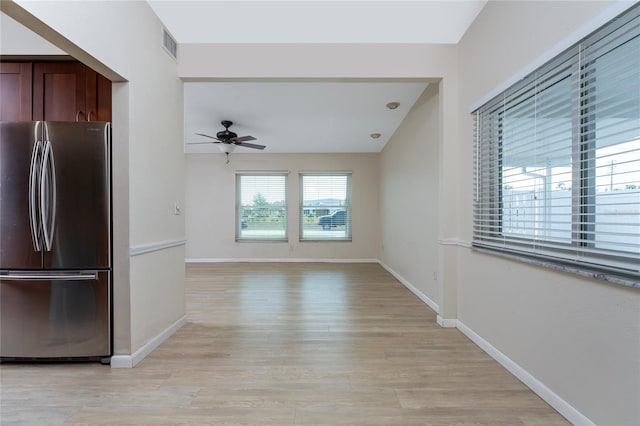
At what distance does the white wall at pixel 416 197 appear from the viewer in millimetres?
3516

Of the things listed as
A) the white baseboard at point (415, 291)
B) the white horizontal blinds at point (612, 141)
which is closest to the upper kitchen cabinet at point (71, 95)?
the white horizontal blinds at point (612, 141)

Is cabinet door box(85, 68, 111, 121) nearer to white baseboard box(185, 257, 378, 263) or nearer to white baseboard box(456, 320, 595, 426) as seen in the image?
white baseboard box(456, 320, 595, 426)

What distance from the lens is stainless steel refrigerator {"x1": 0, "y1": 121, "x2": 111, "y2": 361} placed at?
6.91 feet

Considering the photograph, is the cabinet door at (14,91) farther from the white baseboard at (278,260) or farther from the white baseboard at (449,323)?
the white baseboard at (278,260)

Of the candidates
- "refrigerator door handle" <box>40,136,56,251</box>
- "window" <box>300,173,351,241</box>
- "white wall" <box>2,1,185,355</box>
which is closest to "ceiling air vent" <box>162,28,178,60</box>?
"white wall" <box>2,1,185,355</box>

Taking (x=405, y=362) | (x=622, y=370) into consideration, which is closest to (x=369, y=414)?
(x=405, y=362)

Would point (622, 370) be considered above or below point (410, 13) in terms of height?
below

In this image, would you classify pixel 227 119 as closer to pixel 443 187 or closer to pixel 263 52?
pixel 263 52

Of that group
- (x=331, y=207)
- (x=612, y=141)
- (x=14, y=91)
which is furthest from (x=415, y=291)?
(x=14, y=91)

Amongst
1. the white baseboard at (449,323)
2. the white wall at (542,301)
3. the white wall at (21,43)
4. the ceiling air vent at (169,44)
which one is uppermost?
the ceiling air vent at (169,44)

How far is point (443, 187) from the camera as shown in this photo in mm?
2959

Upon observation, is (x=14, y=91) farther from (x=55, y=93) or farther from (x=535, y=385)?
(x=535, y=385)

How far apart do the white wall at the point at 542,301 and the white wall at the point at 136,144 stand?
9.02ft

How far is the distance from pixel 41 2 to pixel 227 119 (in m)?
3.23
